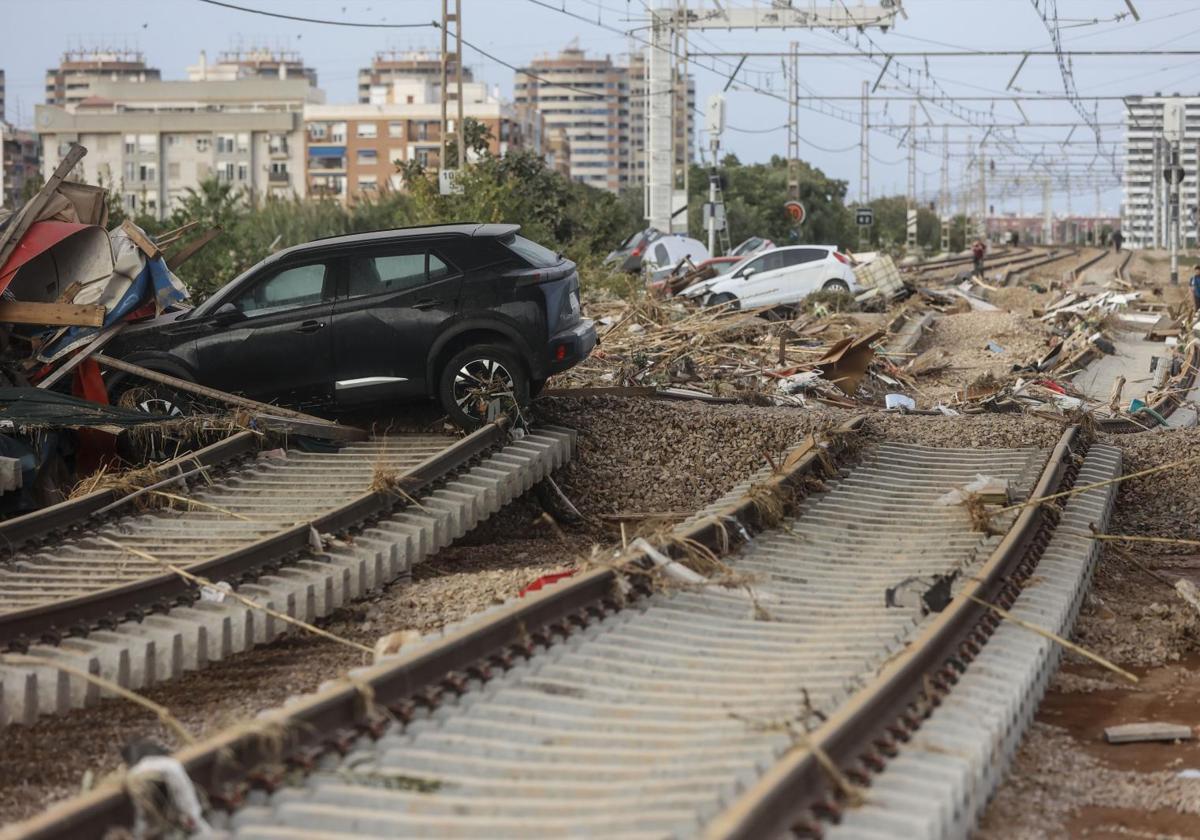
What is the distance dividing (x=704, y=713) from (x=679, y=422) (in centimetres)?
808

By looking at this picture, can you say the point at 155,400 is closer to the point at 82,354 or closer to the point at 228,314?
the point at 82,354

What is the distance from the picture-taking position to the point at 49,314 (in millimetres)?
14273

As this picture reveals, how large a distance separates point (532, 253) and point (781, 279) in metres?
22.1

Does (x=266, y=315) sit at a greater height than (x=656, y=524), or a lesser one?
greater

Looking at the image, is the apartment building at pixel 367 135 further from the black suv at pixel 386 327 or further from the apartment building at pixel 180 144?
the black suv at pixel 386 327

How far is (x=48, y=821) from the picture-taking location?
460cm

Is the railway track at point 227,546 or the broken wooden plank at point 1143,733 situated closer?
the broken wooden plank at point 1143,733

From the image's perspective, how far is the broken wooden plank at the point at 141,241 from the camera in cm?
1467

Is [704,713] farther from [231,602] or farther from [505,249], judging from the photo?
[505,249]

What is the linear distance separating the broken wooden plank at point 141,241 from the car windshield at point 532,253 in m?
3.29

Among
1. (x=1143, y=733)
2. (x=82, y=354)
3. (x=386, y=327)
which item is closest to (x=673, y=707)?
(x=1143, y=733)

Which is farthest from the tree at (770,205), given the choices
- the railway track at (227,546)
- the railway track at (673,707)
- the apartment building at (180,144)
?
the railway track at (673,707)

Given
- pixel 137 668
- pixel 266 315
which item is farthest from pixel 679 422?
pixel 137 668

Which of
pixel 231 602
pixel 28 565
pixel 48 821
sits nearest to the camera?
pixel 48 821
